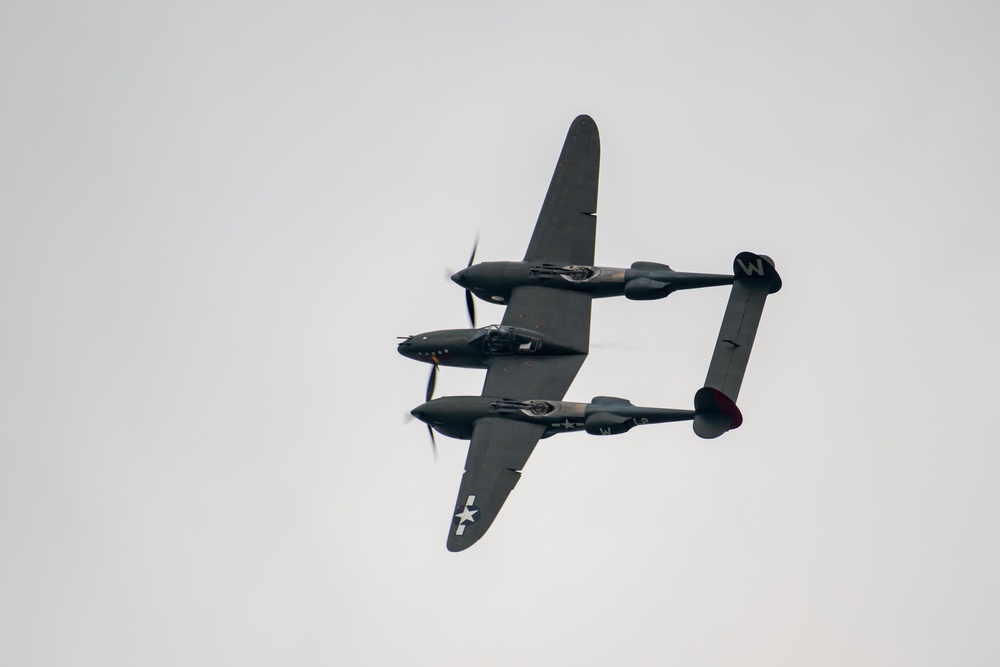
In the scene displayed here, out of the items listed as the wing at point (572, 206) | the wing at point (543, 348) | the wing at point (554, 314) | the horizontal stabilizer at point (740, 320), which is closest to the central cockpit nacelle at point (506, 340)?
the wing at point (543, 348)

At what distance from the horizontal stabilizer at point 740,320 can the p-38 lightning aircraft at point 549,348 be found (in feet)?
0.15

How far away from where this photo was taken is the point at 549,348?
262ft

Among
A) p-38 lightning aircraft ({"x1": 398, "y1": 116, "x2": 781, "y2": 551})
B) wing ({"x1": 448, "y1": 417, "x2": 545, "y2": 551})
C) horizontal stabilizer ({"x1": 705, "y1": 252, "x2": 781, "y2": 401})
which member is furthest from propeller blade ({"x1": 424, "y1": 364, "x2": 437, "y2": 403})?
horizontal stabilizer ({"x1": 705, "y1": 252, "x2": 781, "y2": 401})

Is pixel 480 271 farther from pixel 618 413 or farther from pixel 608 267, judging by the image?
pixel 618 413

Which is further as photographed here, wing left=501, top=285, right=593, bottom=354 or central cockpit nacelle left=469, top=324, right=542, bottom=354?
wing left=501, top=285, right=593, bottom=354

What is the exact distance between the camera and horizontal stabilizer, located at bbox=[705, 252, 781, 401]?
7569cm

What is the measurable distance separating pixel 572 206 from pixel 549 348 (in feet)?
31.1

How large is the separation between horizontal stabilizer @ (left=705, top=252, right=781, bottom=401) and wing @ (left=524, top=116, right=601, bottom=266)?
28.8 feet

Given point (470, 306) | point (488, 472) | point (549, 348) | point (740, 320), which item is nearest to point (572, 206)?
point (470, 306)

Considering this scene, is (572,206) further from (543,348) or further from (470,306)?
(543,348)

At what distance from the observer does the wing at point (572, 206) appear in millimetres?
84375

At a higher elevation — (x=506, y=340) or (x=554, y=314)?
(x=554, y=314)

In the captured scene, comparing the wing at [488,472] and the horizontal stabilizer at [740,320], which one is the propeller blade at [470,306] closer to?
the wing at [488,472]

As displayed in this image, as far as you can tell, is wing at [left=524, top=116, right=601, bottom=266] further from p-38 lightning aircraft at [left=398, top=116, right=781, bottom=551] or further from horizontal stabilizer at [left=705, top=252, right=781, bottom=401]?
horizontal stabilizer at [left=705, top=252, right=781, bottom=401]
